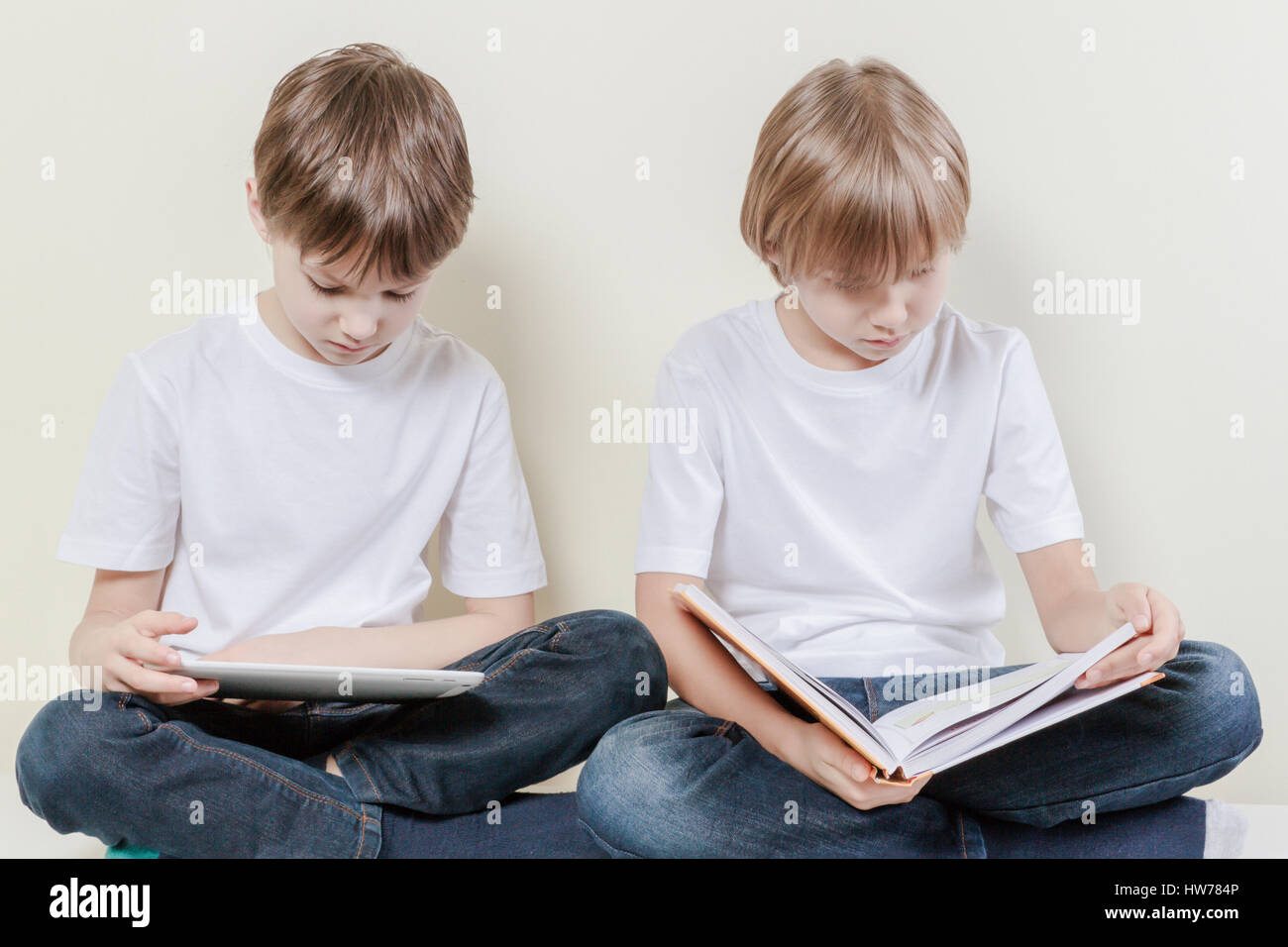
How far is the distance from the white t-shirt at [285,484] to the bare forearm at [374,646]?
55 mm

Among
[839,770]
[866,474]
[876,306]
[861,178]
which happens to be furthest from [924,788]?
[861,178]

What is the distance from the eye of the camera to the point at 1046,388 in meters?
1.48

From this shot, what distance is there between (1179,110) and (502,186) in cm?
82

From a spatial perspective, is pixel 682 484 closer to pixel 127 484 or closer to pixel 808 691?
pixel 808 691

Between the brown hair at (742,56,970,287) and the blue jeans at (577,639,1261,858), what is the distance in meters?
0.45

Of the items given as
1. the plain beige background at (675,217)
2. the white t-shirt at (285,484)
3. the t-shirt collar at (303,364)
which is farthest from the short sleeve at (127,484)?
the plain beige background at (675,217)

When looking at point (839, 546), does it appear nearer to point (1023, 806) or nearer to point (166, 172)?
point (1023, 806)

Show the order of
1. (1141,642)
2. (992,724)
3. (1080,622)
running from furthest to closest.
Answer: (1080,622)
(1141,642)
(992,724)

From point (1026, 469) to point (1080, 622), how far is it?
6.9 inches

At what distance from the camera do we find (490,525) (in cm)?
130

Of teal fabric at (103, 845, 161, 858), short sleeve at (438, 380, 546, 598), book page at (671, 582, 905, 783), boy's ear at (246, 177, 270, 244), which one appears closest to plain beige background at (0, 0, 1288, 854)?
short sleeve at (438, 380, 546, 598)
